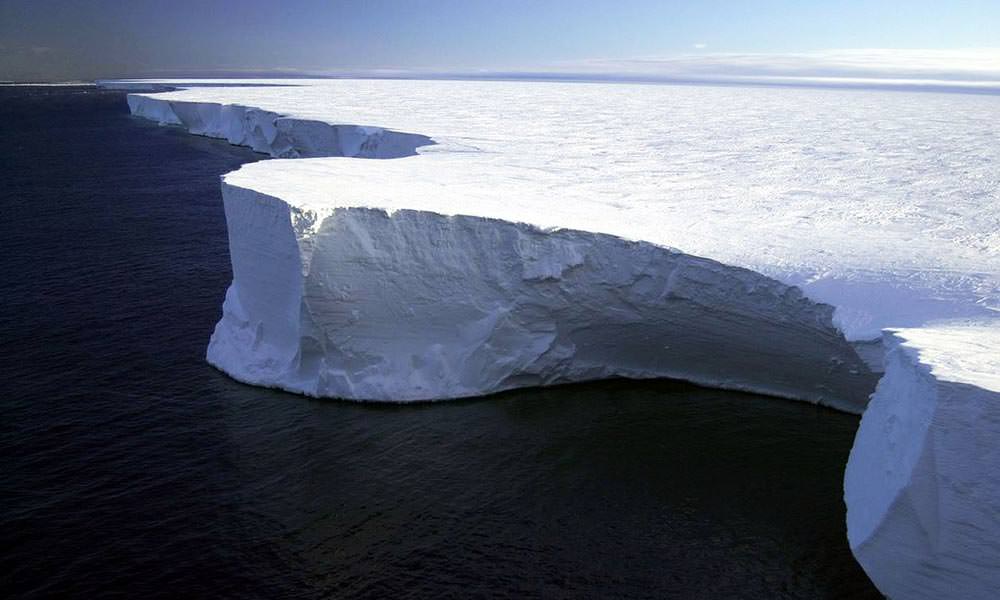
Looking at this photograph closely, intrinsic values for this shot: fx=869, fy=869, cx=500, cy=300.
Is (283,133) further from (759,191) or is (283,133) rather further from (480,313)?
(480,313)

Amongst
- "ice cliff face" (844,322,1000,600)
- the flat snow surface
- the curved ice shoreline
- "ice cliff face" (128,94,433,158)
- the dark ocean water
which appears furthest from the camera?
"ice cliff face" (128,94,433,158)

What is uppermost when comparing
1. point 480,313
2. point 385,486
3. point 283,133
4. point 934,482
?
point 934,482

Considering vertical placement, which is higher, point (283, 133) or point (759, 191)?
point (759, 191)

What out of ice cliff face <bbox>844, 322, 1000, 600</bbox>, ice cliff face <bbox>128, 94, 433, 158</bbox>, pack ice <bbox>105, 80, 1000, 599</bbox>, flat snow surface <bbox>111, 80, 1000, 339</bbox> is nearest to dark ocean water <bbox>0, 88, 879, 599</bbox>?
pack ice <bbox>105, 80, 1000, 599</bbox>

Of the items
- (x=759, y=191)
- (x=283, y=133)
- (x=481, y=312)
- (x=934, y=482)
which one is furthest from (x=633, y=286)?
(x=283, y=133)

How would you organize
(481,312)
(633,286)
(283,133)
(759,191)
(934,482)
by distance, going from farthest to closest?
(283,133)
(759,191)
(481,312)
(633,286)
(934,482)

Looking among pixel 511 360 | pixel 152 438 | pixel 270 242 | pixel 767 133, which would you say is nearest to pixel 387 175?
A: pixel 270 242

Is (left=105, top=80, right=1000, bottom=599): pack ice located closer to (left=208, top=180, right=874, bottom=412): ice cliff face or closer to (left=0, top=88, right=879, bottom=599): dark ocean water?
(left=208, top=180, right=874, bottom=412): ice cliff face
